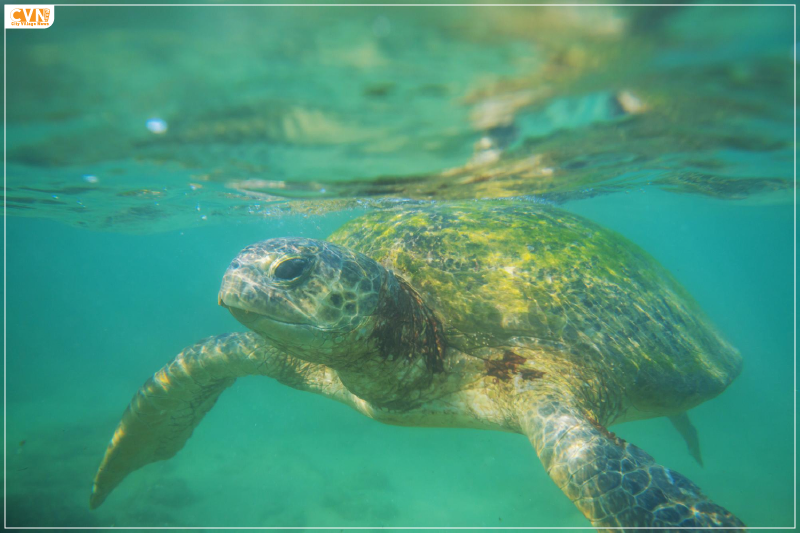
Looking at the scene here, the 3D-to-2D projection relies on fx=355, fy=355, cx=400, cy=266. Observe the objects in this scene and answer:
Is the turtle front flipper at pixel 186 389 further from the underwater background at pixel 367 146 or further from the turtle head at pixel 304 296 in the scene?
the underwater background at pixel 367 146

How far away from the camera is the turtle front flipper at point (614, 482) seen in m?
2.63

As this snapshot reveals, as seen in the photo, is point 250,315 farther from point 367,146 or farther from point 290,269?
point 367,146

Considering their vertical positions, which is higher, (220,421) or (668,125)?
(668,125)

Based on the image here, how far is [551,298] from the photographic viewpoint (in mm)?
4727

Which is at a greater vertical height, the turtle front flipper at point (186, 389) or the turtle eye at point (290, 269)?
the turtle eye at point (290, 269)

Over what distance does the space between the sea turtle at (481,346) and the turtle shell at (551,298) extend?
25 millimetres

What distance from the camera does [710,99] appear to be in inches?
203

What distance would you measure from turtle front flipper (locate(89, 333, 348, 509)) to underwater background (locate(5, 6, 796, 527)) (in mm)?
3471

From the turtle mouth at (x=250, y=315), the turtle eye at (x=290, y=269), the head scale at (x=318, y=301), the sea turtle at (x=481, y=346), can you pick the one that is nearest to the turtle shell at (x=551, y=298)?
the sea turtle at (x=481, y=346)

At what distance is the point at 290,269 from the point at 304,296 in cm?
29

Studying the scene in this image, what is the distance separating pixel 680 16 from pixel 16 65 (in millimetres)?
7208

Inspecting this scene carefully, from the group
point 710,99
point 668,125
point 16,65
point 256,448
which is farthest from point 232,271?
point 256,448

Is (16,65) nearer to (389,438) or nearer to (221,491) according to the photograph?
(221,491)

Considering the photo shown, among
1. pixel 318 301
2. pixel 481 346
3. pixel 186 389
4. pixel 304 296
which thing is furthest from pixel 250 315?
pixel 186 389
